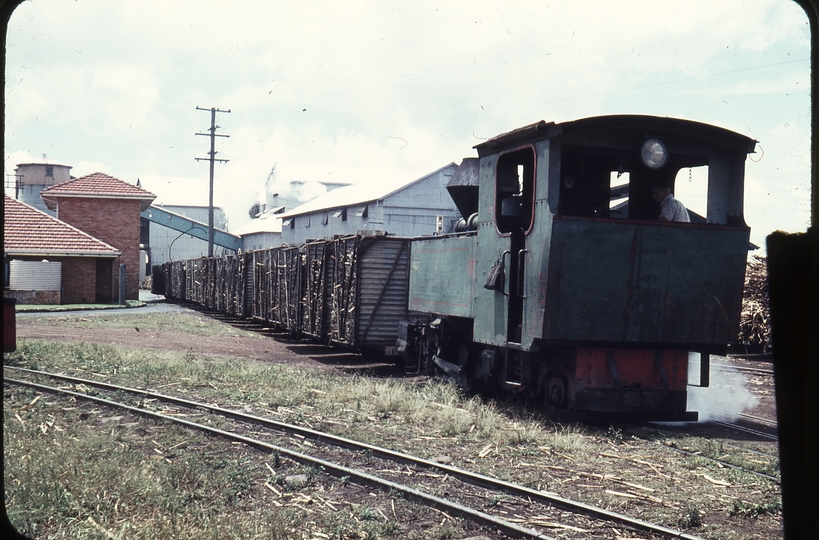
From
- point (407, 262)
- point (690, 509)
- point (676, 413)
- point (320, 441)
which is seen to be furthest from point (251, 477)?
point (407, 262)

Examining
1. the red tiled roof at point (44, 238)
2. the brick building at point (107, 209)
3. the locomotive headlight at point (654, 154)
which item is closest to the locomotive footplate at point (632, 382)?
the locomotive headlight at point (654, 154)

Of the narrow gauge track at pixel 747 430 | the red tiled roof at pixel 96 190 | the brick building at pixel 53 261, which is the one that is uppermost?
the red tiled roof at pixel 96 190

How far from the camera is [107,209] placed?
1422 inches

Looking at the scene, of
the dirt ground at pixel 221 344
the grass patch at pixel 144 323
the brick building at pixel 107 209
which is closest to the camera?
the dirt ground at pixel 221 344

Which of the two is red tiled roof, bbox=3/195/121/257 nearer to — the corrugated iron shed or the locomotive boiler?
the corrugated iron shed

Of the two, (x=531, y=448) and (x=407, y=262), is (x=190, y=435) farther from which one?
(x=407, y=262)

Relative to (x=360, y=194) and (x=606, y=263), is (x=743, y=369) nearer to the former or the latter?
(x=606, y=263)

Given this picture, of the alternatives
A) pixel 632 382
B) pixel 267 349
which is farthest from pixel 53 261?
pixel 632 382

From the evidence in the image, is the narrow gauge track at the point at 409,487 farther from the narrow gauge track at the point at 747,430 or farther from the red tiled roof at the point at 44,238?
the red tiled roof at the point at 44,238

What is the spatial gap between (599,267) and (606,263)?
0.33 ft

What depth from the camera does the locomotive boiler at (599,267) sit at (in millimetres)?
8375

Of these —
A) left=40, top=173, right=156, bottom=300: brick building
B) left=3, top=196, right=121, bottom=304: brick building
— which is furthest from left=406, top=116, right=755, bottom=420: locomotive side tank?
left=40, top=173, right=156, bottom=300: brick building

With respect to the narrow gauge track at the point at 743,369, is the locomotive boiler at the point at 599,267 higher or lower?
higher

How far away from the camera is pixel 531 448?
25.3 feet
